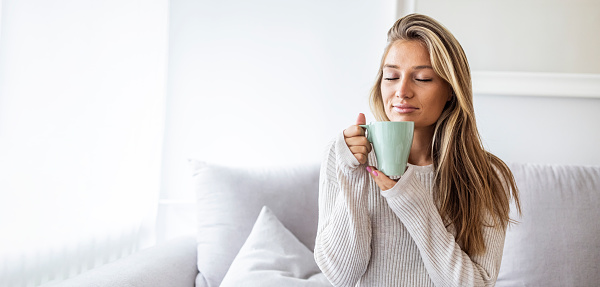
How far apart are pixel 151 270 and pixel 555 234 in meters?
1.16

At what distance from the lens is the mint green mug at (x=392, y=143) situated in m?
0.90

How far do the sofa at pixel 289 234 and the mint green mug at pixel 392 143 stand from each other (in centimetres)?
57

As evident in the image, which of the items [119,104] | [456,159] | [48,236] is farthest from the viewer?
[119,104]

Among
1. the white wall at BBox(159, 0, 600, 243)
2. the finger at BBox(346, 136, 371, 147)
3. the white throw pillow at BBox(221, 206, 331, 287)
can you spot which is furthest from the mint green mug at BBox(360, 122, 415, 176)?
the white wall at BBox(159, 0, 600, 243)

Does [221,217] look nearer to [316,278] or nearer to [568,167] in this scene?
[316,278]

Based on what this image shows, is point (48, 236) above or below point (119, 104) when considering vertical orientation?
below

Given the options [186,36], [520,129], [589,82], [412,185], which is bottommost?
[412,185]

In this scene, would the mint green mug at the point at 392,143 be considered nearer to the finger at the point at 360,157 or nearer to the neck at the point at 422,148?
the finger at the point at 360,157

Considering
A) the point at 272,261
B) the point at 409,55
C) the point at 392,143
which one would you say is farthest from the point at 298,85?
the point at 392,143

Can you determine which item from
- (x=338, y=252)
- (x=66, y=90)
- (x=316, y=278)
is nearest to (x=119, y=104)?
(x=66, y=90)

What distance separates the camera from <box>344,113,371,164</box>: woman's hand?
972mm

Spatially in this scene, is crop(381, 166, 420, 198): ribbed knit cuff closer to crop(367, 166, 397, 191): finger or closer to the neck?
crop(367, 166, 397, 191): finger

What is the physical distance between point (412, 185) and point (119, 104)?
1037mm

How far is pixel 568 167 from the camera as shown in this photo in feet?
5.54
